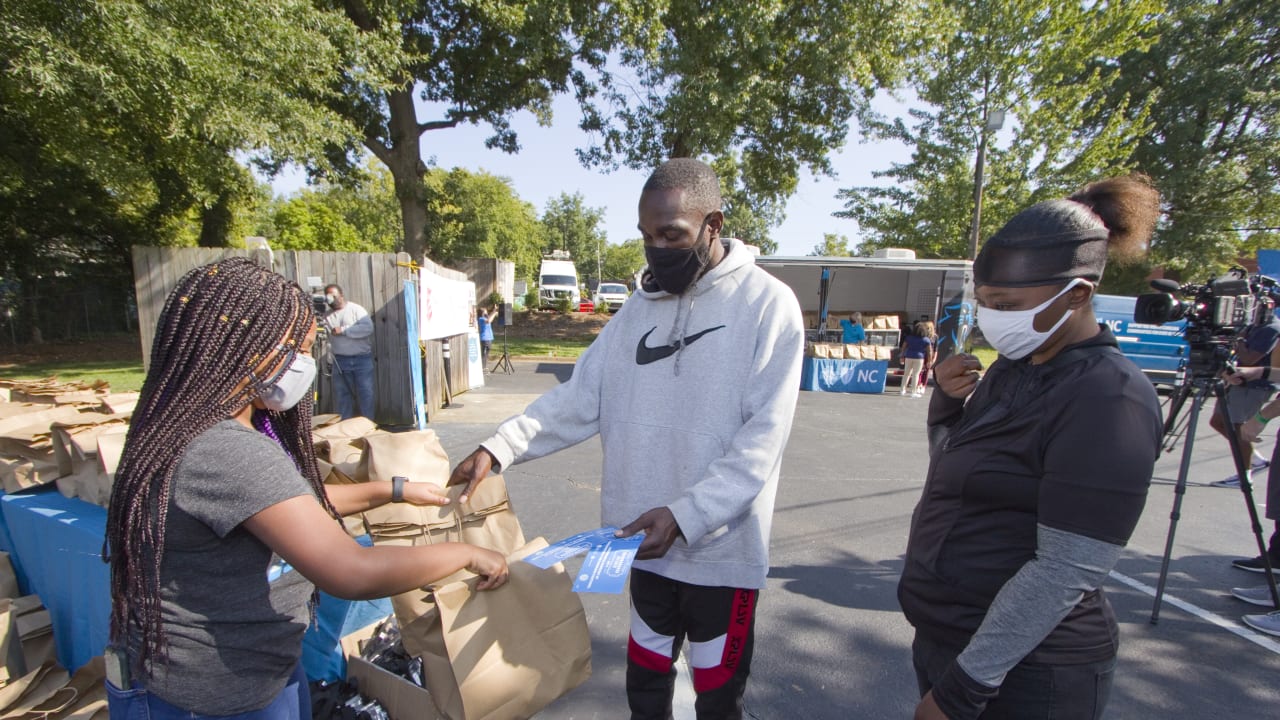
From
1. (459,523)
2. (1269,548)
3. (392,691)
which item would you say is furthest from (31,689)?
(1269,548)

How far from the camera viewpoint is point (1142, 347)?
1213 centimetres

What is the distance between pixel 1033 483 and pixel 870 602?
9.03 feet

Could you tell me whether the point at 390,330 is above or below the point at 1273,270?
below

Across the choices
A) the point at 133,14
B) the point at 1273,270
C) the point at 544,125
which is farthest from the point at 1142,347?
the point at 133,14

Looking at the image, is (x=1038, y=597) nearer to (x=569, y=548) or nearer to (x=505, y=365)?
(x=569, y=548)

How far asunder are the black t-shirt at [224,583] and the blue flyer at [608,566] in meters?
0.66

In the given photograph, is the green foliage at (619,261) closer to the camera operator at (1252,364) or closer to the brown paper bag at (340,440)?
the camera operator at (1252,364)

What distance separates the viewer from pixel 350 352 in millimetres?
7527

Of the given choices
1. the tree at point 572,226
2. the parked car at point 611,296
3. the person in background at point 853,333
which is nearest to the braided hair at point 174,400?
the person in background at point 853,333

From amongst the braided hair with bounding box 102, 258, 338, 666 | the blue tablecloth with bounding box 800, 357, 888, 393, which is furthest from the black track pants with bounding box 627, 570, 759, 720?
the blue tablecloth with bounding box 800, 357, 888, 393

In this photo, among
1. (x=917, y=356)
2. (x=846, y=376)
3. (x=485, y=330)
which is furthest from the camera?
(x=485, y=330)

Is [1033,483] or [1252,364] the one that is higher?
[1033,483]

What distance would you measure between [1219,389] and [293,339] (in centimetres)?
464

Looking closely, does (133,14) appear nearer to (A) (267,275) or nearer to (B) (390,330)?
(B) (390,330)
